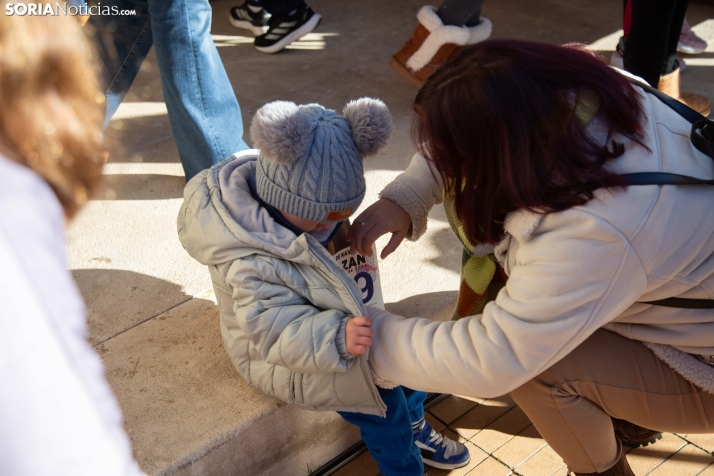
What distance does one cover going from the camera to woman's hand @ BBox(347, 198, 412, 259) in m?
1.92

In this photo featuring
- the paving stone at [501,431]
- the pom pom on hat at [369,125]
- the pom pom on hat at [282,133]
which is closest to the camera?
the pom pom on hat at [282,133]

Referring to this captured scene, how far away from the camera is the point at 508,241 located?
157cm

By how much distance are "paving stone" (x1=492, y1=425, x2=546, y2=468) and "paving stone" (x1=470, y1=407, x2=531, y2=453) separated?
0.05 ft

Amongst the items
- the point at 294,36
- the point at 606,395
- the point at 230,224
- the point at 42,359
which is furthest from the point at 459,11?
the point at 42,359

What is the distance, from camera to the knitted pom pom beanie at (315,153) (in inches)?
61.8

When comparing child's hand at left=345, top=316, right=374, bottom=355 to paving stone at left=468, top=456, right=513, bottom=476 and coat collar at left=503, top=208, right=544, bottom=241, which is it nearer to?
coat collar at left=503, top=208, right=544, bottom=241

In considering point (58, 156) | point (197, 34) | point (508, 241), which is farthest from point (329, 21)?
point (58, 156)

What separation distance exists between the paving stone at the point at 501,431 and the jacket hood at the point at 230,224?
3.17ft

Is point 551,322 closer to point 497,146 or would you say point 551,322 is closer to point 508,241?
point 508,241

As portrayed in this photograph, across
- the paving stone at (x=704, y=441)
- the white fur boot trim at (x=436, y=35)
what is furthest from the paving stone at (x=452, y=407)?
the white fur boot trim at (x=436, y=35)

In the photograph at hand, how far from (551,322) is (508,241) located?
0.25 meters

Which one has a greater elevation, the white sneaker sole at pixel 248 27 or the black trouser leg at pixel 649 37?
the black trouser leg at pixel 649 37

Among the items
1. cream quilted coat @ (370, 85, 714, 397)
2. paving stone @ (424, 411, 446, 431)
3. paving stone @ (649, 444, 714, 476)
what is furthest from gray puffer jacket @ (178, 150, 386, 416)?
paving stone @ (649, 444, 714, 476)

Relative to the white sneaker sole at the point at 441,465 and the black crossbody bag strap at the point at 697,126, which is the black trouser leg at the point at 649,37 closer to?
the black crossbody bag strap at the point at 697,126
